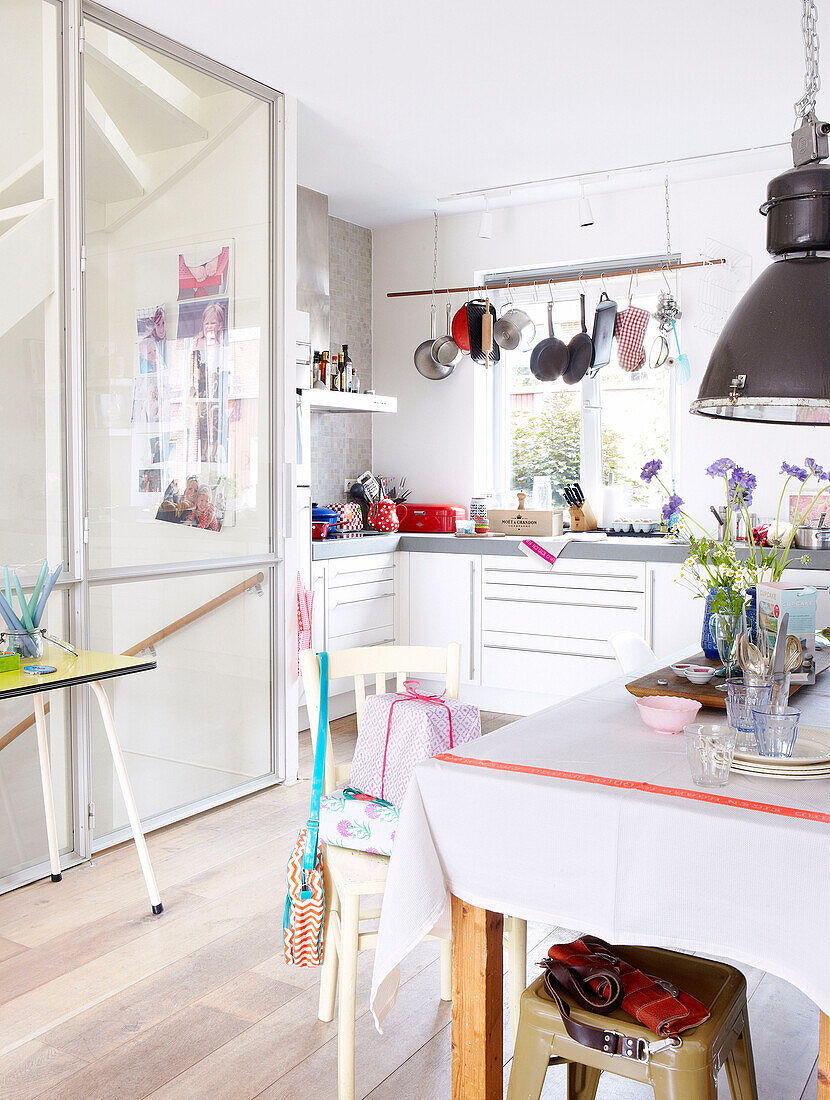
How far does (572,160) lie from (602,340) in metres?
0.98

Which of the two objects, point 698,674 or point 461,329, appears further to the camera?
point 461,329

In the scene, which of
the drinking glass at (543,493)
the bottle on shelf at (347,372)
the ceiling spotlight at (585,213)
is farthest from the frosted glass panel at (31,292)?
the drinking glass at (543,493)

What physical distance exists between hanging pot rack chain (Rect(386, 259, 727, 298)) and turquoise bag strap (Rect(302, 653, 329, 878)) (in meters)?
3.81

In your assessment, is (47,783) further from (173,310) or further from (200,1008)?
(173,310)

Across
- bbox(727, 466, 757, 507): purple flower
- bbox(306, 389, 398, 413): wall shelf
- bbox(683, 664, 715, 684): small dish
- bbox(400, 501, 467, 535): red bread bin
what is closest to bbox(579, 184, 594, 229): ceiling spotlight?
bbox(306, 389, 398, 413): wall shelf

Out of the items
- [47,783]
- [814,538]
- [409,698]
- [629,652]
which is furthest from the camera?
[814,538]

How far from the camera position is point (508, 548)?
5023 mm

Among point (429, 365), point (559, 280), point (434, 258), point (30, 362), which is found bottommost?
point (30, 362)

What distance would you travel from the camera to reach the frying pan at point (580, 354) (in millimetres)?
5414

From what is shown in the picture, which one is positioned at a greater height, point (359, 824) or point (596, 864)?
point (596, 864)

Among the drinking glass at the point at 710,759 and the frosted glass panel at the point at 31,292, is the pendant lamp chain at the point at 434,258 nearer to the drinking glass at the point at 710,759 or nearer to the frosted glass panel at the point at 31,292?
the frosted glass panel at the point at 31,292

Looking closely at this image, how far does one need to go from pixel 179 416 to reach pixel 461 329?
2509 millimetres

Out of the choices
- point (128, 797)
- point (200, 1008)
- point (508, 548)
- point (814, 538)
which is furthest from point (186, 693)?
point (814, 538)

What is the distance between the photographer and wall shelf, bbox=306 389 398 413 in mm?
4715
